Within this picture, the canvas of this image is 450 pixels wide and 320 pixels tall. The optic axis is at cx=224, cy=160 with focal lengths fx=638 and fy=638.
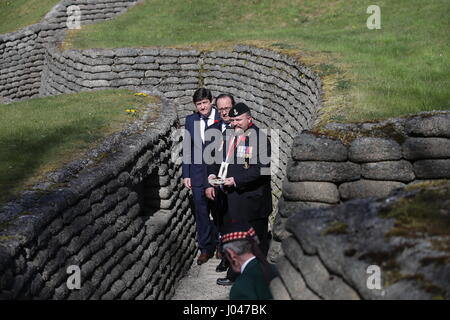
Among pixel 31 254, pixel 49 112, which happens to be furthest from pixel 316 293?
pixel 49 112

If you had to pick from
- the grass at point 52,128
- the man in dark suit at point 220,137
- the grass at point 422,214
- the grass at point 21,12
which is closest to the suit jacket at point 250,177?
the man in dark suit at point 220,137

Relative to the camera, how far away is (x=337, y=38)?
1485 centimetres

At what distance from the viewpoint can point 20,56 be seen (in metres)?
22.5

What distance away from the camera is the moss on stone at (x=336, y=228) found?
3.93 m

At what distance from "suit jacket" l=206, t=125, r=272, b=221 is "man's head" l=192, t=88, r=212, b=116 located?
3.01ft

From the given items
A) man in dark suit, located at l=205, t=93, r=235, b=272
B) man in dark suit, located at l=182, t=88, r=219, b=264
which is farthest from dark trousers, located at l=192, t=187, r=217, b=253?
man in dark suit, located at l=205, t=93, r=235, b=272

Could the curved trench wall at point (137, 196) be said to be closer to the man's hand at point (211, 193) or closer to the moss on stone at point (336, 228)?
the man's hand at point (211, 193)

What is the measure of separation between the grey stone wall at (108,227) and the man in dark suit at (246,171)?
135cm

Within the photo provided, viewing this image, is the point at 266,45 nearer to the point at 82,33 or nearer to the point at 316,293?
the point at 82,33

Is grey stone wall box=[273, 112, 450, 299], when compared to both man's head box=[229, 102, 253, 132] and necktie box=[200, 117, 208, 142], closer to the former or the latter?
man's head box=[229, 102, 253, 132]

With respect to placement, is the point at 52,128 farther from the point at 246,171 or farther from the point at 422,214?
the point at 422,214

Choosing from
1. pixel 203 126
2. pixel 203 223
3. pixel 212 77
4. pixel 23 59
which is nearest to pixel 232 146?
pixel 203 126

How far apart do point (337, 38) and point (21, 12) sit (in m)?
16.2

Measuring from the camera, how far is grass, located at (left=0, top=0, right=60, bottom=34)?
24.1m
